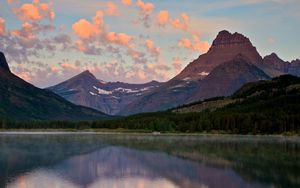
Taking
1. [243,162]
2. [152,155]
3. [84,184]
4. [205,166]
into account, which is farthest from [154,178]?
[152,155]

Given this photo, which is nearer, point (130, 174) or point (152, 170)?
point (130, 174)

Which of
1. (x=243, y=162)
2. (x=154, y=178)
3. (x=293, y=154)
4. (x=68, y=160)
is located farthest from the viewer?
(x=293, y=154)

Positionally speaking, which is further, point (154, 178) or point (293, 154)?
point (293, 154)

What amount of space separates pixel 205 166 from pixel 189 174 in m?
11.3

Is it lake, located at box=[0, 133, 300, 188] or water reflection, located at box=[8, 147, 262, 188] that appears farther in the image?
lake, located at box=[0, 133, 300, 188]

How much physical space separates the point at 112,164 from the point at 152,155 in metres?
19.4

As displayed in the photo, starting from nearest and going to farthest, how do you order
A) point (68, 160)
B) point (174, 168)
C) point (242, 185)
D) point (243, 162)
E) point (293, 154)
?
point (242, 185), point (174, 168), point (243, 162), point (68, 160), point (293, 154)

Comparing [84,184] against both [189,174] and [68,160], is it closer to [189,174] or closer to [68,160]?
[189,174]

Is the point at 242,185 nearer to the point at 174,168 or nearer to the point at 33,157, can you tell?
the point at 174,168

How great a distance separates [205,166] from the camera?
85250 mm

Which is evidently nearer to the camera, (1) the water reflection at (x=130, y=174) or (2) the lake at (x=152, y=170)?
(1) the water reflection at (x=130, y=174)

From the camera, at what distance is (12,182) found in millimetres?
64875

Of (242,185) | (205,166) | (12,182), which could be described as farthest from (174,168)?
(12,182)

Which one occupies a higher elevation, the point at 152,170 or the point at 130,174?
the point at 152,170
